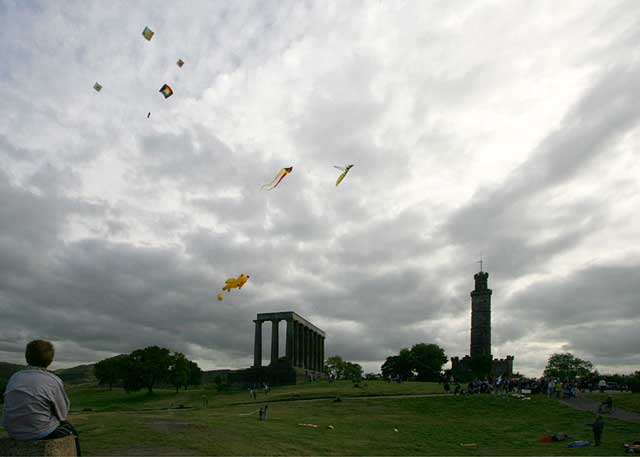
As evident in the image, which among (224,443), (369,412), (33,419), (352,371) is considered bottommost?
(352,371)

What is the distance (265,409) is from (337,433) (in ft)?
24.7

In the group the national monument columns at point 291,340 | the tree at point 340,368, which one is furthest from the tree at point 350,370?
the national monument columns at point 291,340

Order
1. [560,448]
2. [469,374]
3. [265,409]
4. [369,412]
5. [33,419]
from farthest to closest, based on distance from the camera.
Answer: [469,374]
[369,412]
[265,409]
[560,448]
[33,419]

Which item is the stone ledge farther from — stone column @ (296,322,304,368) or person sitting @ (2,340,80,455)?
stone column @ (296,322,304,368)

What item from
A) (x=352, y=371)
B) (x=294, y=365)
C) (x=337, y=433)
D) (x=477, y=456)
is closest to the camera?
(x=477, y=456)

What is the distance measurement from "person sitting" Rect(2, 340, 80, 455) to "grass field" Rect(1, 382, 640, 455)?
1682cm

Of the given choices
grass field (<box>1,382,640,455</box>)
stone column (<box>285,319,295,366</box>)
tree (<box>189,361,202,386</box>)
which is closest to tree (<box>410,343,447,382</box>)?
stone column (<box>285,319,295,366</box>)

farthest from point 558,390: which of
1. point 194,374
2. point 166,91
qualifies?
point 194,374

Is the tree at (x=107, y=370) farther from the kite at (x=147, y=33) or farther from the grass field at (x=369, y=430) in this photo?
the kite at (x=147, y=33)

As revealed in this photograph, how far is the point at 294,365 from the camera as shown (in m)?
93.0

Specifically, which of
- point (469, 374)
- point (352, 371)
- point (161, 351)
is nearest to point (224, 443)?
point (161, 351)

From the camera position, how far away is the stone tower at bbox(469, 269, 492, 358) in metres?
127

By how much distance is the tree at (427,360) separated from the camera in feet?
406

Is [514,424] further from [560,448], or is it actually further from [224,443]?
[224,443]
